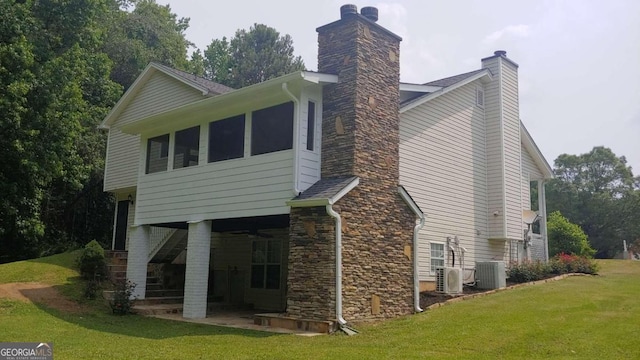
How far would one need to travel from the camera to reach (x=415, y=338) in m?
9.45

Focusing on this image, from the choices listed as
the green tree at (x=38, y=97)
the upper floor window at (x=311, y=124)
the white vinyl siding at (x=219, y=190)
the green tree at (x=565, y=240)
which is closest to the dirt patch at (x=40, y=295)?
the white vinyl siding at (x=219, y=190)

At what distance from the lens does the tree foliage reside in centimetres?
4259

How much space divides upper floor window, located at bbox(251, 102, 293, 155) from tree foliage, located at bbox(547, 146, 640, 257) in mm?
37815

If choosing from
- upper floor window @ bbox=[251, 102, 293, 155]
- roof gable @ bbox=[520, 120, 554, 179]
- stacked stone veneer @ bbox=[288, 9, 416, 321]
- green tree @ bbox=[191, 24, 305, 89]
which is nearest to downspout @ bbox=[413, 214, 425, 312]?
stacked stone veneer @ bbox=[288, 9, 416, 321]

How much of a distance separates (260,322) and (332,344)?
2976mm

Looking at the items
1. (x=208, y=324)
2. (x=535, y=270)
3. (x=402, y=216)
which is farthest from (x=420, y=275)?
(x=208, y=324)

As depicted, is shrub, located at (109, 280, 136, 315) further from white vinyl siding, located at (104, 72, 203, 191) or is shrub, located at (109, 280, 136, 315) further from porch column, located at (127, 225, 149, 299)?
white vinyl siding, located at (104, 72, 203, 191)

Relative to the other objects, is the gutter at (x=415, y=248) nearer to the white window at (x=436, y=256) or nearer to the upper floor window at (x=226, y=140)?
the white window at (x=436, y=256)

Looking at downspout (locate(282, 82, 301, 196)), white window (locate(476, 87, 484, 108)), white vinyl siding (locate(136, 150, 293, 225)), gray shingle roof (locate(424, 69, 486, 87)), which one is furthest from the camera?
white window (locate(476, 87, 484, 108))

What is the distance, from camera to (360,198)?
11711 millimetres

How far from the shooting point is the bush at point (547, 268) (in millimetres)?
16547

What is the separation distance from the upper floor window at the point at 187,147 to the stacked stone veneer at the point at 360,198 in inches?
173

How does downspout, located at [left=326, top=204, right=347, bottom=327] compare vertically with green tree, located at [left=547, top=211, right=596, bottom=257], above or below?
below

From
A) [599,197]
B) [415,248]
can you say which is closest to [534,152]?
[415,248]
